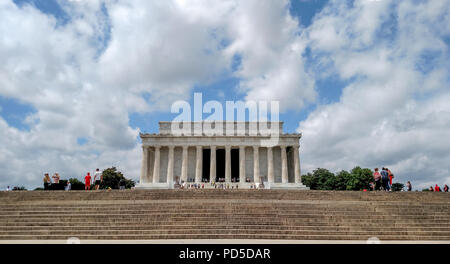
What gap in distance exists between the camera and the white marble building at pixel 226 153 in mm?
48250

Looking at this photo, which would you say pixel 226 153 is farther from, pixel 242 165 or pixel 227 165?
pixel 242 165

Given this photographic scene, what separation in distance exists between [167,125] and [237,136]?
46.3ft

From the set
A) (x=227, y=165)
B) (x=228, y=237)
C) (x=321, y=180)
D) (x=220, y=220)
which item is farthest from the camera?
(x=321, y=180)

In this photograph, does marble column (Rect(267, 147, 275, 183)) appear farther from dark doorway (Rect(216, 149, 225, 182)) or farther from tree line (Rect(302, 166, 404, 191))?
tree line (Rect(302, 166, 404, 191))

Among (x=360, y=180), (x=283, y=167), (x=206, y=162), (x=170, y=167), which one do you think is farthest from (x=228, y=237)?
(x=360, y=180)

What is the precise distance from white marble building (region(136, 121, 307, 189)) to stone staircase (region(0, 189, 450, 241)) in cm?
2797

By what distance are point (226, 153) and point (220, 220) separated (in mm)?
33552

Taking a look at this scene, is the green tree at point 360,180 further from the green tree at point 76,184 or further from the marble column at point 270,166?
the green tree at point 76,184

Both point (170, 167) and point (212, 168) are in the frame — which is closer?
point (212, 168)

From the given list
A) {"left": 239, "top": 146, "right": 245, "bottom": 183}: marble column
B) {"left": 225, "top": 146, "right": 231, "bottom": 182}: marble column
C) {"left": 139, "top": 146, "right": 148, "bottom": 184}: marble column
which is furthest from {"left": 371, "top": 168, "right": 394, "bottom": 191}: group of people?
{"left": 139, "top": 146, "right": 148, "bottom": 184}: marble column

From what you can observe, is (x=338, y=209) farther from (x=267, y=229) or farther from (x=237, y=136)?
(x=237, y=136)

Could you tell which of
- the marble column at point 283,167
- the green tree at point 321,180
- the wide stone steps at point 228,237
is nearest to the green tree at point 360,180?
the green tree at point 321,180

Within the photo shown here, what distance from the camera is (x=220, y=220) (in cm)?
1509
